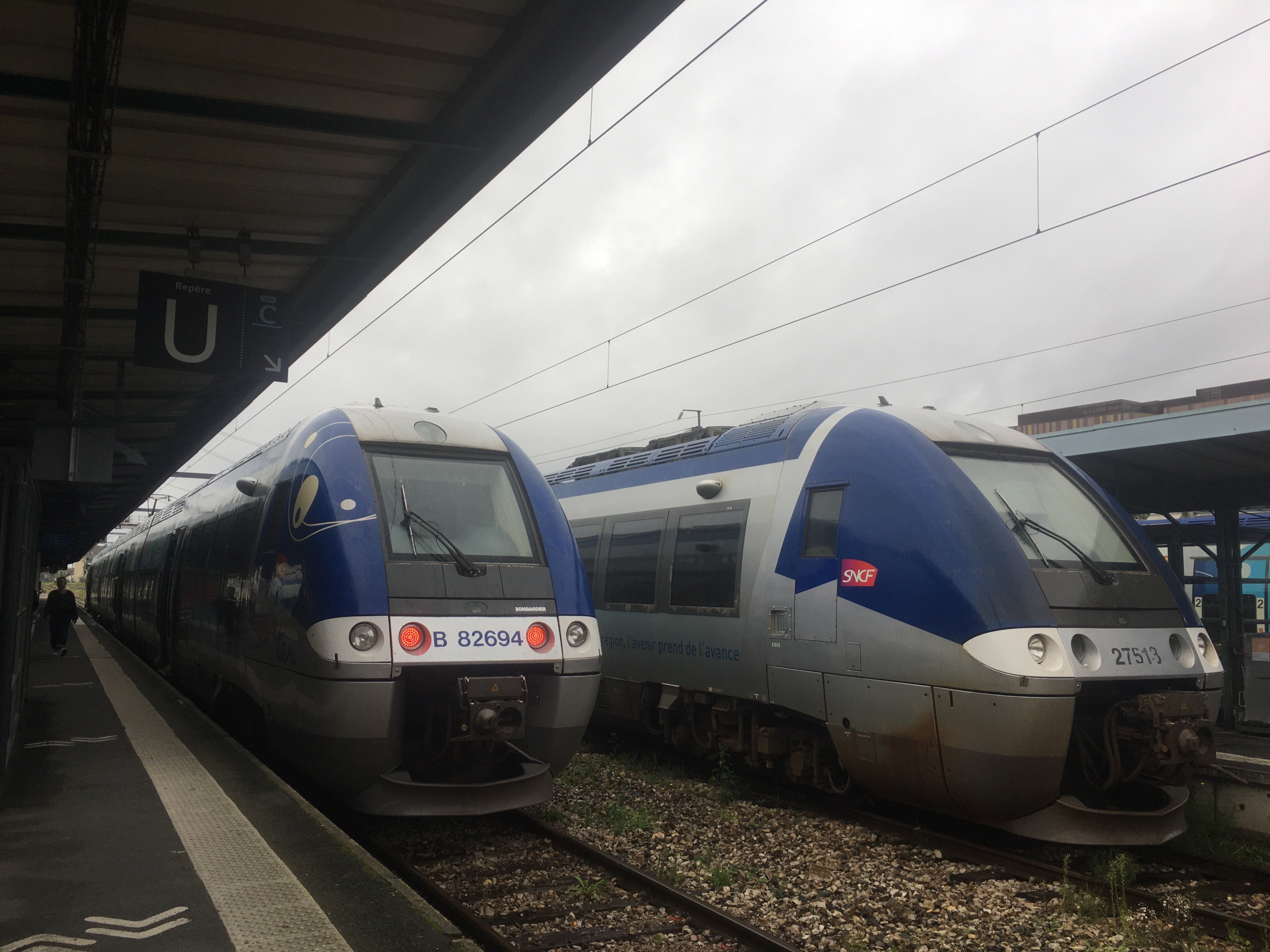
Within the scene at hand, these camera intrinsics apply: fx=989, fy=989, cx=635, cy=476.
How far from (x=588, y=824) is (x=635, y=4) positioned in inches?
215

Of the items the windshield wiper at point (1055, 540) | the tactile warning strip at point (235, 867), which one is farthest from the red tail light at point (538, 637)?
the windshield wiper at point (1055, 540)

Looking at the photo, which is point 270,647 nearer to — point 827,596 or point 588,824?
point 588,824

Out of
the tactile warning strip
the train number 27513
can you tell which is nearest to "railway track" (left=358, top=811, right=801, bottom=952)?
the tactile warning strip

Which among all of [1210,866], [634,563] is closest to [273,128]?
[634,563]

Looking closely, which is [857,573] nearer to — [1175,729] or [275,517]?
[1175,729]

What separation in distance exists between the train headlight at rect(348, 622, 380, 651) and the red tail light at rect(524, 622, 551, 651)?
3.15 feet

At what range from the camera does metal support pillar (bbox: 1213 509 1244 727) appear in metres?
12.2

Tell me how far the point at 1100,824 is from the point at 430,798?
4154mm

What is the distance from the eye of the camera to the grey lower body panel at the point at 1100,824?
20.0ft

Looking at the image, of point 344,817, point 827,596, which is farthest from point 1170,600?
point 344,817

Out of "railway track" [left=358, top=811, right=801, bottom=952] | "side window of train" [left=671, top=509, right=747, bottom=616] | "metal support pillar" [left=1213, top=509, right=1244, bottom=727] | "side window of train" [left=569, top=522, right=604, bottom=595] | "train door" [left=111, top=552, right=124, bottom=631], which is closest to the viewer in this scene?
"railway track" [left=358, top=811, right=801, bottom=952]

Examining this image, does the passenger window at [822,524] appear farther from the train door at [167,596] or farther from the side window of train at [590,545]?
the train door at [167,596]

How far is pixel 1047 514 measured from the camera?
718cm

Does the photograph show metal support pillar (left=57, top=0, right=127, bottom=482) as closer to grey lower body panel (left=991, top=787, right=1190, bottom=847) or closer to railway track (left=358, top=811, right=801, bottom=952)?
railway track (left=358, top=811, right=801, bottom=952)
